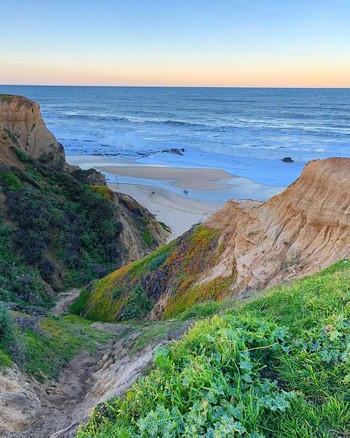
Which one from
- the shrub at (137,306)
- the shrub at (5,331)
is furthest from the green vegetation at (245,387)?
the shrub at (137,306)

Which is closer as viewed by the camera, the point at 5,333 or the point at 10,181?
the point at 5,333

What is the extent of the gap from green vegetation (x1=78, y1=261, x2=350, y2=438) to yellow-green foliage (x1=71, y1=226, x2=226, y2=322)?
10.8 metres

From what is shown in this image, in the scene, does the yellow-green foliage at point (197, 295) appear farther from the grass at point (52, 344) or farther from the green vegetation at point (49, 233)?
the green vegetation at point (49, 233)

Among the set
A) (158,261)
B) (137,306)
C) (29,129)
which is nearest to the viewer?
(137,306)

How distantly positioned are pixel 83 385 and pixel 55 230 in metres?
17.9

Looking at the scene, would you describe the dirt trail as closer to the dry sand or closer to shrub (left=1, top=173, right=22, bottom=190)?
shrub (left=1, top=173, right=22, bottom=190)

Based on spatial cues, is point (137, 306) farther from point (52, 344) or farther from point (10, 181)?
point (10, 181)

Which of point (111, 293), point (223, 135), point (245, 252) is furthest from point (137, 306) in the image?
point (223, 135)

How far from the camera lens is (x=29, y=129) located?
41000 millimetres

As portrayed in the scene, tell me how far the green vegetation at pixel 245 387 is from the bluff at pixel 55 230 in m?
16.2

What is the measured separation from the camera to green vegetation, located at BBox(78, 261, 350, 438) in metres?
3.41

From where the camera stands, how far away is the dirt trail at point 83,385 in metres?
6.96

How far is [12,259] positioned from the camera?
23.3m

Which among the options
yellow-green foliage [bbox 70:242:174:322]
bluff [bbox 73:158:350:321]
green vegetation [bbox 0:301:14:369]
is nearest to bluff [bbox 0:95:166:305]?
yellow-green foliage [bbox 70:242:174:322]
